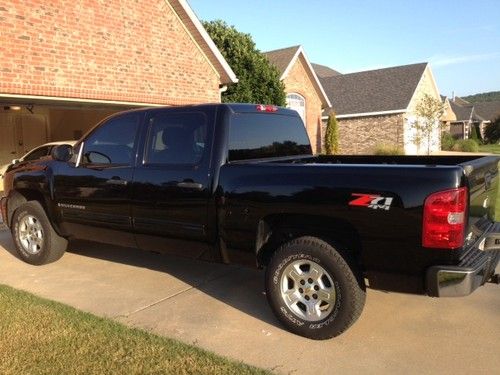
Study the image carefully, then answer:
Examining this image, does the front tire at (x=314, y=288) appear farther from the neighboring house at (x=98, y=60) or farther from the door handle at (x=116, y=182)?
the neighboring house at (x=98, y=60)

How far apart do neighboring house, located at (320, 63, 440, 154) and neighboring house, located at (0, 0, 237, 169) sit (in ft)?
58.3

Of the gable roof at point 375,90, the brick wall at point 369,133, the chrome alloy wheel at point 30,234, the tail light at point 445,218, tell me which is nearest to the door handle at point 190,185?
the tail light at point 445,218

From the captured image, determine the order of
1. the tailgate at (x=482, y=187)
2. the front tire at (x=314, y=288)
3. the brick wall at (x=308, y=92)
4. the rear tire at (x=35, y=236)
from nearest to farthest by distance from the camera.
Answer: the tailgate at (x=482, y=187) → the front tire at (x=314, y=288) → the rear tire at (x=35, y=236) → the brick wall at (x=308, y=92)

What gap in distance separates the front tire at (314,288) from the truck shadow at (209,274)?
0.34m

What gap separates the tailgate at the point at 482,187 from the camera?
3.68m

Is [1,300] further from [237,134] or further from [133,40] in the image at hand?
[133,40]

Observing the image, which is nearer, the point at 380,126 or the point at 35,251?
the point at 35,251

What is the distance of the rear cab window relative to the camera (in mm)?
4781

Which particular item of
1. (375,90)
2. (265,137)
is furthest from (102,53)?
(375,90)

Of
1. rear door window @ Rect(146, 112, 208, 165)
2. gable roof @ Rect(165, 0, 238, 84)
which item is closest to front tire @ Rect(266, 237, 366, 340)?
rear door window @ Rect(146, 112, 208, 165)

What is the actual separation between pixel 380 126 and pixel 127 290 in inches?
1112

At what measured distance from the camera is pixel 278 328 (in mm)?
4344

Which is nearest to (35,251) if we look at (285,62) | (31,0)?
(31,0)

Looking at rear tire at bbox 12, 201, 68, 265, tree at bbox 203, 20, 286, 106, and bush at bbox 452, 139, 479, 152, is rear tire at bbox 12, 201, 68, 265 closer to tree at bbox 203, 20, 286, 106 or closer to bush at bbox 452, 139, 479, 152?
tree at bbox 203, 20, 286, 106
